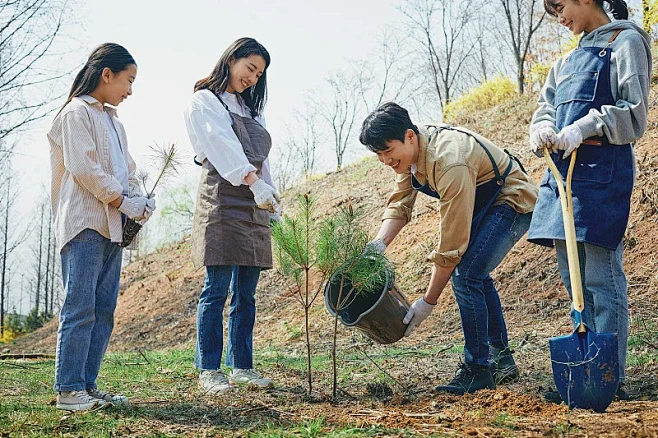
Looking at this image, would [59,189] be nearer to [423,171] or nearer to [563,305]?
[423,171]

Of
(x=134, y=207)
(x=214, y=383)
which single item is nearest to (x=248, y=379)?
(x=214, y=383)

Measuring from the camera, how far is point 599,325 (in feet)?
8.57

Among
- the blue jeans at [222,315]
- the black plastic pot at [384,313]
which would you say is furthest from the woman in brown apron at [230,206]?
the black plastic pot at [384,313]

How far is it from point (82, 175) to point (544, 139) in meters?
1.96

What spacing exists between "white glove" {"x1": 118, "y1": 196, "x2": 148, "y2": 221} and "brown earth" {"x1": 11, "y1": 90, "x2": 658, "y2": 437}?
3.06 feet

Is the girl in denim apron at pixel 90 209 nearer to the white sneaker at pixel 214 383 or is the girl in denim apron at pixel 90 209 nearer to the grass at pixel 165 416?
the grass at pixel 165 416

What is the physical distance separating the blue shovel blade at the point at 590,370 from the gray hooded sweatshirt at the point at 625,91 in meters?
0.79

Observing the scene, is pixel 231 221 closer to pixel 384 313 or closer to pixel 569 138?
pixel 384 313

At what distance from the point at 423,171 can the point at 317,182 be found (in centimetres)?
1149

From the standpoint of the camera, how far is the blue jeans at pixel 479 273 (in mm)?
2996

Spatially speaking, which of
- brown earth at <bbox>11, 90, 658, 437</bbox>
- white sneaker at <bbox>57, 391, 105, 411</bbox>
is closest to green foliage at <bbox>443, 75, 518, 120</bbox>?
brown earth at <bbox>11, 90, 658, 437</bbox>

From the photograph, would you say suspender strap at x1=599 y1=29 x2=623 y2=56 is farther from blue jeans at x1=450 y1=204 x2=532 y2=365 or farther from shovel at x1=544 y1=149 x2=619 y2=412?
blue jeans at x1=450 y1=204 x2=532 y2=365

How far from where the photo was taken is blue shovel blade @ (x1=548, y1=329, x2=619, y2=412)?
7.74ft

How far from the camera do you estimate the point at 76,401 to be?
9.19ft
